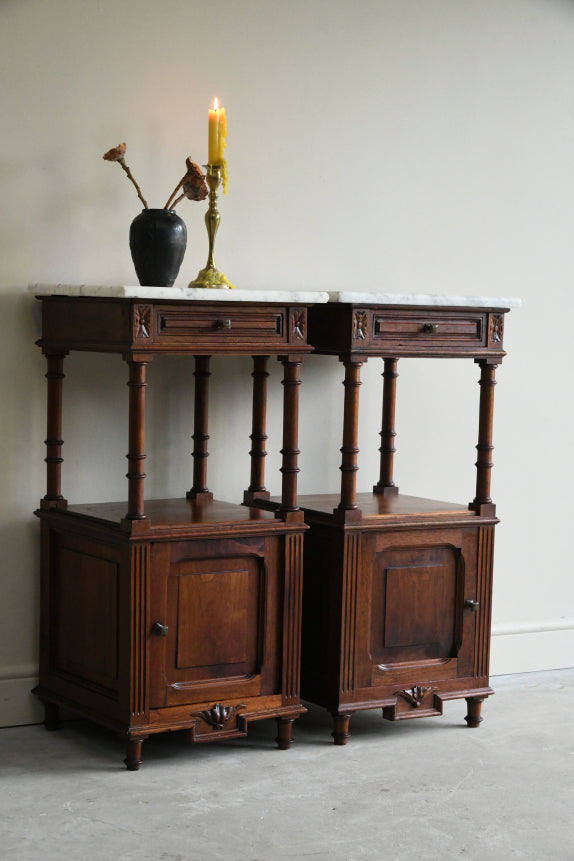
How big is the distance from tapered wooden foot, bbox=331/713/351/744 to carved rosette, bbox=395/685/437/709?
0.19m

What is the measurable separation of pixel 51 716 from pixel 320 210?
1.83m

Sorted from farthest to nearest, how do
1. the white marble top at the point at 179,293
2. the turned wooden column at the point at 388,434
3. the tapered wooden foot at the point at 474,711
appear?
the turned wooden column at the point at 388,434 < the tapered wooden foot at the point at 474,711 < the white marble top at the point at 179,293

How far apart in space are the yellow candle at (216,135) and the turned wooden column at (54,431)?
2.36ft

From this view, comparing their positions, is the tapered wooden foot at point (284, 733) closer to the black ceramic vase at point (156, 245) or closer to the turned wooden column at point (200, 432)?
the turned wooden column at point (200, 432)

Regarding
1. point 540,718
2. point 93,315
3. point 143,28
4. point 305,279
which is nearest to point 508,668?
point 540,718

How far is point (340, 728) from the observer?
138 inches

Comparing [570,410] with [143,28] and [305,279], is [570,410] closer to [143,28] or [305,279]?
[305,279]

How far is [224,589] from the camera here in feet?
10.9

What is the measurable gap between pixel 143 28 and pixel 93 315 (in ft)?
3.24

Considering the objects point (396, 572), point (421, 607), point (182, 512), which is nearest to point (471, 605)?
point (421, 607)

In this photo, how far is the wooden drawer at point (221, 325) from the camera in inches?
125

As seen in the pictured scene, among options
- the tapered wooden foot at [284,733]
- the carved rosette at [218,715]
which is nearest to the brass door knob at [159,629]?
the carved rosette at [218,715]

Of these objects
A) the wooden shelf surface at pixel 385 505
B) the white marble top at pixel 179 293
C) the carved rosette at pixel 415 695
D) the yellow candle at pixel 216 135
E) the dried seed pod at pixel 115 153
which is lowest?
the carved rosette at pixel 415 695

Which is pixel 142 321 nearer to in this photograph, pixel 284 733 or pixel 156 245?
→ pixel 156 245
